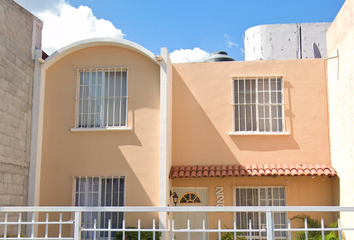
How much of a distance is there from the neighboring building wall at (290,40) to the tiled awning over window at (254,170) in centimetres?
849

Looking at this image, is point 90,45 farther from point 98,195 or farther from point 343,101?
point 343,101

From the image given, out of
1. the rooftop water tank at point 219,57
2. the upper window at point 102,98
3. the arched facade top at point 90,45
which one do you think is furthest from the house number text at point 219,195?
the rooftop water tank at point 219,57

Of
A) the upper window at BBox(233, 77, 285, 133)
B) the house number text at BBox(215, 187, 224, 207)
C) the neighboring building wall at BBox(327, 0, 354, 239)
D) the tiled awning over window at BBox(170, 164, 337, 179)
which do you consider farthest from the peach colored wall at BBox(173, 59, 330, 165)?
the house number text at BBox(215, 187, 224, 207)

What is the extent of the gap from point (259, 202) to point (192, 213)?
2074mm

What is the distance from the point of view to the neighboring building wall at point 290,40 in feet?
63.5

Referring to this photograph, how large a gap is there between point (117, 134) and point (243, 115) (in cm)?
402

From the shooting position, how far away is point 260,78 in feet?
42.9

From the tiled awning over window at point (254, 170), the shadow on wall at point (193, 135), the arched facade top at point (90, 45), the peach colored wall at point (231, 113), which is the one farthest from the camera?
the shadow on wall at point (193, 135)

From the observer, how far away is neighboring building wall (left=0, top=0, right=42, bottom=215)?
10609 millimetres

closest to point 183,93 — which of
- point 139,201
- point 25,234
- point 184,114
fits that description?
point 184,114

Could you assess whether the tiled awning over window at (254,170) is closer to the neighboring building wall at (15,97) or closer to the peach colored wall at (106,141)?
the peach colored wall at (106,141)

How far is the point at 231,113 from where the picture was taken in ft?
42.4

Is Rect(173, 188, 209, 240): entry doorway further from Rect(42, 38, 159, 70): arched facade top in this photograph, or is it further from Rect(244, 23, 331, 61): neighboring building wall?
Rect(244, 23, 331, 61): neighboring building wall

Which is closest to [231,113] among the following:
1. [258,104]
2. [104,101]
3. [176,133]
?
[258,104]
